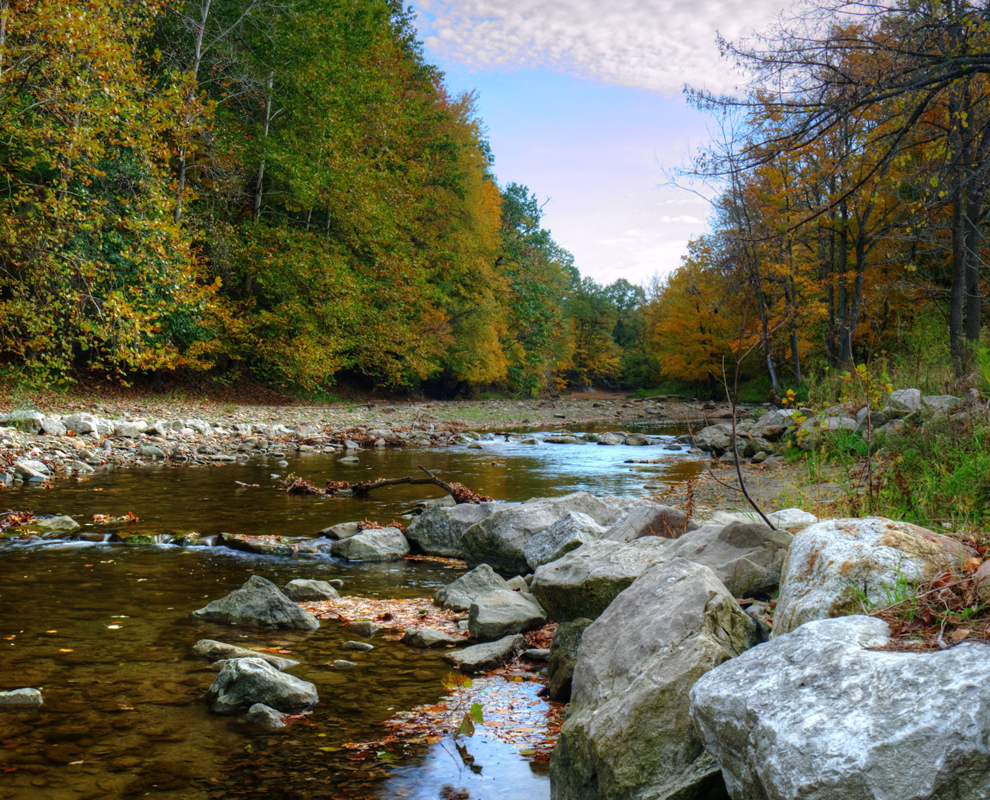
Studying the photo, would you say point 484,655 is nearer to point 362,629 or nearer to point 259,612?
point 362,629

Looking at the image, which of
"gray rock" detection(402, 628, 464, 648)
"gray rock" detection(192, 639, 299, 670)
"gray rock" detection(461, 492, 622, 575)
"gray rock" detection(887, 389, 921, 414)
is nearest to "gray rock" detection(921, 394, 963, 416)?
"gray rock" detection(887, 389, 921, 414)

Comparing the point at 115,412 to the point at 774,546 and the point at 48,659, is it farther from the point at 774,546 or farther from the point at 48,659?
the point at 774,546

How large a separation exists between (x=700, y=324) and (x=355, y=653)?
3749cm

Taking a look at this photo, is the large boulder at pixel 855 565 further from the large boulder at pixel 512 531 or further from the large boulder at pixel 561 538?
A: the large boulder at pixel 512 531

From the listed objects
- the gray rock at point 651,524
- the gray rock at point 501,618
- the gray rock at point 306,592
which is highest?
the gray rock at point 651,524

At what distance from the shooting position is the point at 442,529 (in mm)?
7223

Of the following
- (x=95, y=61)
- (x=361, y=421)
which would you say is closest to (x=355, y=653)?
(x=95, y=61)

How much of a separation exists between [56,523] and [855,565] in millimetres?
7251

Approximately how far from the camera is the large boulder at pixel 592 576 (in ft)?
14.1

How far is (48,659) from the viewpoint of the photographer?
4008 millimetres

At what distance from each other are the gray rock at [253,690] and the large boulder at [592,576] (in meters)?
1.62

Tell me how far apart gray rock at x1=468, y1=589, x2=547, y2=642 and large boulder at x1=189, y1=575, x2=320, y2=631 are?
107cm

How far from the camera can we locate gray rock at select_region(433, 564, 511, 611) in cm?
527

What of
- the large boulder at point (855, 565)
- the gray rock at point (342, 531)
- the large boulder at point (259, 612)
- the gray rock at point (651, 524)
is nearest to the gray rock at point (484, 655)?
the large boulder at point (259, 612)
